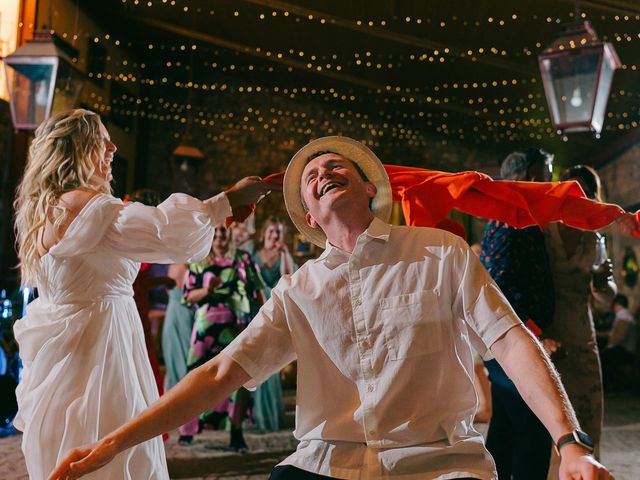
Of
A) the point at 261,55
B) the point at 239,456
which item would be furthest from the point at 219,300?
the point at 261,55

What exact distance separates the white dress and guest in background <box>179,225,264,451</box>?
313 cm

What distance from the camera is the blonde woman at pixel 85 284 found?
246 cm

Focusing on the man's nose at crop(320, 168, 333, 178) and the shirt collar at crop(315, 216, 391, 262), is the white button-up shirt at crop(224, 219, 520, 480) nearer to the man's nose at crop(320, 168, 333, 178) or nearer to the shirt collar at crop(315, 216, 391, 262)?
the shirt collar at crop(315, 216, 391, 262)

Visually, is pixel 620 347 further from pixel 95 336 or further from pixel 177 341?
pixel 95 336

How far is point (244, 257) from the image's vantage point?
6.06 meters

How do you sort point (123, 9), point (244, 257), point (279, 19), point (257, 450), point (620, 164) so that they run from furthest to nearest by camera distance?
point (123, 9), point (620, 164), point (279, 19), point (244, 257), point (257, 450)

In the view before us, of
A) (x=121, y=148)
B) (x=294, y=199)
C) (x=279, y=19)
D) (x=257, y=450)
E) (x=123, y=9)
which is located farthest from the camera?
(x=121, y=148)

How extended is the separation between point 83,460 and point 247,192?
149cm

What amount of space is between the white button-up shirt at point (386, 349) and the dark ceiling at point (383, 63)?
531 centimetres

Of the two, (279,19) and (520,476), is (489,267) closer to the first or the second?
(520,476)

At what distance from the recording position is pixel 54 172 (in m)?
2.69

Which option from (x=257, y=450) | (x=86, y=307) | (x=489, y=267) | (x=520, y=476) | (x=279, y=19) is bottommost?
(x=257, y=450)

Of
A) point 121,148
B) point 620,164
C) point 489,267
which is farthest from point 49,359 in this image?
point 121,148

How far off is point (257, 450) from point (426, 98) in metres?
7.15
